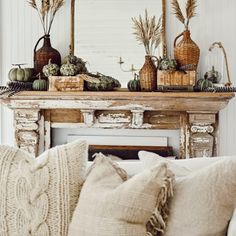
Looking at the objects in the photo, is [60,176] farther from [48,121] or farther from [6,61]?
[6,61]

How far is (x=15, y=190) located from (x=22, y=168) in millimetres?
96

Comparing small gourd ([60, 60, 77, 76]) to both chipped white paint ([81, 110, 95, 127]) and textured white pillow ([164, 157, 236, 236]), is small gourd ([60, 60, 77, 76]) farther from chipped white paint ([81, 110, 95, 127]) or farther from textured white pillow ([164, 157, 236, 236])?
textured white pillow ([164, 157, 236, 236])

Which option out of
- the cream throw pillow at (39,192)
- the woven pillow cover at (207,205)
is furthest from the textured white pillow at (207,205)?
the cream throw pillow at (39,192)

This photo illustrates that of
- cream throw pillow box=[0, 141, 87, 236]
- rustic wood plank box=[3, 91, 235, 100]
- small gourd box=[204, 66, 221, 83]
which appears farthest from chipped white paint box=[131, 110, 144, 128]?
cream throw pillow box=[0, 141, 87, 236]

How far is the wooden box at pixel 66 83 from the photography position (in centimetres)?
393

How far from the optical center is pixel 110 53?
425 cm

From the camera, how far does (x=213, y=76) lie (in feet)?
13.3

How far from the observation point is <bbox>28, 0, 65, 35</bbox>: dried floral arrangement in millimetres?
4137

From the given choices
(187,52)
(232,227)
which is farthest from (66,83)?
(232,227)

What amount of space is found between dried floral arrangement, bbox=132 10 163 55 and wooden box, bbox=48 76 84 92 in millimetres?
599

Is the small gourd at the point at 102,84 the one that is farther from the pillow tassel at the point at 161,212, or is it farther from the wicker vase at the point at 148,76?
the pillow tassel at the point at 161,212

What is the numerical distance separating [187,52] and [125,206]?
235 centimetres

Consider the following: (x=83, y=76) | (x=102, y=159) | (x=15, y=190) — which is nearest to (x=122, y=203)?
(x=102, y=159)

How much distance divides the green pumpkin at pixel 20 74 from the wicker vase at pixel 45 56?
3.7 inches
